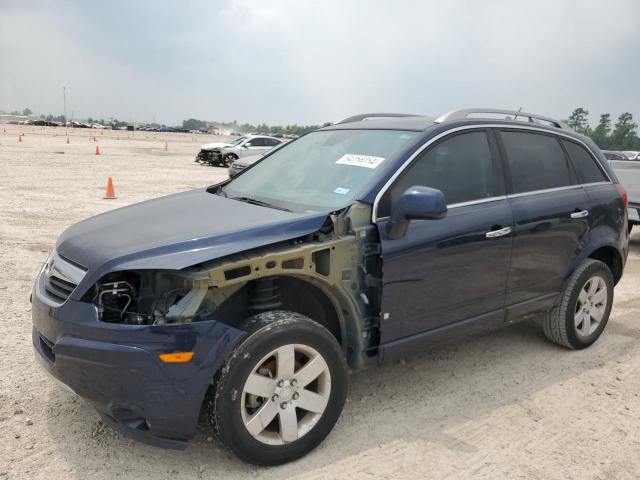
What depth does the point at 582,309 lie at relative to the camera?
4668 millimetres

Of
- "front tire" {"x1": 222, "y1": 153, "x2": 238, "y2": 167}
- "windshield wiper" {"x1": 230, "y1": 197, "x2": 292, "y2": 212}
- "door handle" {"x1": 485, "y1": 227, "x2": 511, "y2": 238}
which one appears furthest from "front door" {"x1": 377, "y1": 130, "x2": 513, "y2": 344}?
"front tire" {"x1": 222, "y1": 153, "x2": 238, "y2": 167}

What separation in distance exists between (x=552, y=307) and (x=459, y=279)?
51.8 inches

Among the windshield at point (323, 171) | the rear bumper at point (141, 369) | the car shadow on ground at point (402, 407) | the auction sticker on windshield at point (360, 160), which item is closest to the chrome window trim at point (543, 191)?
the windshield at point (323, 171)

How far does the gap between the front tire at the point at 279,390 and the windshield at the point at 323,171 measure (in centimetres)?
Result: 83

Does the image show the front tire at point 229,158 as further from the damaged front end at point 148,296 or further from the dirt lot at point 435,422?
the damaged front end at point 148,296

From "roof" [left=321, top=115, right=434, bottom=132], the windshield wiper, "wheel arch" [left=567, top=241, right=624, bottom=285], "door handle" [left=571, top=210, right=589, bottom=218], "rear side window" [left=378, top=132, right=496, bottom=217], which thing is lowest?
"wheel arch" [left=567, top=241, right=624, bottom=285]

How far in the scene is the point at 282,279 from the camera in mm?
3172

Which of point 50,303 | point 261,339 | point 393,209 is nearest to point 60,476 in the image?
point 50,303

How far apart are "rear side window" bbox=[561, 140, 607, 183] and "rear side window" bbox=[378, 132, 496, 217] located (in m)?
1.13

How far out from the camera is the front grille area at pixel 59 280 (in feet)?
9.39

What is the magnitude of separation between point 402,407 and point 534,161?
2144 millimetres

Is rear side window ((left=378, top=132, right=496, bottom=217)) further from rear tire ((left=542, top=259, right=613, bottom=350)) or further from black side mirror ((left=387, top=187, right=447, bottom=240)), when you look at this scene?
rear tire ((left=542, top=259, right=613, bottom=350))

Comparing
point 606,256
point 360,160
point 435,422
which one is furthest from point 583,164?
point 435,422

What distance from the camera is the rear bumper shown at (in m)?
2.57
